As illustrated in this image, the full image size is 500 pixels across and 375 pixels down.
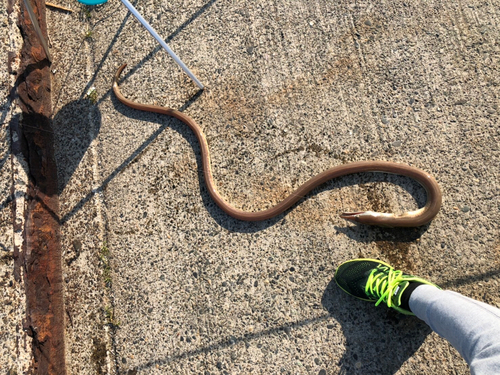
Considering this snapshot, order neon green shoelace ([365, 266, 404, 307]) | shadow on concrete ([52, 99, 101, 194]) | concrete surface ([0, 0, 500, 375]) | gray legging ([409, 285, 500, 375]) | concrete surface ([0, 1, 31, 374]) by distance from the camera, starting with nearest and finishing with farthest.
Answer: gray legging ([409, 285, 500, 375]) → neon green shoelace ([365, 266, 404, 307]) → concrete surface ([0, 0, 500, 375]) → concrete surface ([0, 1, 31, 374]) → shadow on concrete ([52, 99, 101, 194])

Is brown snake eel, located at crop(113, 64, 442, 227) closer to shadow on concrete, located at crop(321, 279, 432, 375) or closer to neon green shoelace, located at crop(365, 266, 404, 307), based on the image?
neon green shoelace, located at crop(365, 266, 404, 307)

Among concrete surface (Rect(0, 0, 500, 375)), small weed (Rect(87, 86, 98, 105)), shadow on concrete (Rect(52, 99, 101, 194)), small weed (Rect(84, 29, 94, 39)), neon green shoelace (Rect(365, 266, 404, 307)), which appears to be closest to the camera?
neon green shoelace (Rect(365, 266, 404, 307))

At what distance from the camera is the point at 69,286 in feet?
9.87

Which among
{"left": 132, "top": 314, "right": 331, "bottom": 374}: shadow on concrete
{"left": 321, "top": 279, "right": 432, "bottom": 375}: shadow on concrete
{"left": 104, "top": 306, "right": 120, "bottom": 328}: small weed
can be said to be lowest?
{"left": 321, "top": 279, "right": 432, "bottom": 375}: shadow on concrete

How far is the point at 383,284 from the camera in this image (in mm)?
2287

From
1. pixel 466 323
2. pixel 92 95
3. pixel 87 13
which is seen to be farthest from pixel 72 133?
pixel 466 323

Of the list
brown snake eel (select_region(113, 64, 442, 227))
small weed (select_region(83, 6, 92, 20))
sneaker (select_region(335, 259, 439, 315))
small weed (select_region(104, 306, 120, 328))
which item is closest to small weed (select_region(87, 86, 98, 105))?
small weed (select_region(83, 6, 92, 20))

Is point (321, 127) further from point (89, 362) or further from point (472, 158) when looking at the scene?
point (89, 362)

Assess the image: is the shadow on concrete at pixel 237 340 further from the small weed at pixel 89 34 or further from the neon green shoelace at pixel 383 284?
the small weed at pixel 89 34

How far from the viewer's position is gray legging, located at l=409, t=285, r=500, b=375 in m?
1.60

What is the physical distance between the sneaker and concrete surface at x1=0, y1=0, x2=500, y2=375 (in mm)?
121

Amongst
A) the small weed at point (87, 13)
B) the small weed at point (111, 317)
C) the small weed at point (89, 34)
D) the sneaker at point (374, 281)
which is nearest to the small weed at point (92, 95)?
the small weed at point (89, 34)

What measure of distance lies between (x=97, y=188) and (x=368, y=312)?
8.20 ft

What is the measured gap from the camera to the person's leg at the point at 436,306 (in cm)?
165
